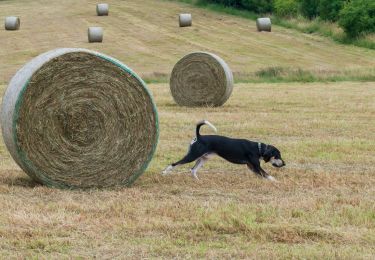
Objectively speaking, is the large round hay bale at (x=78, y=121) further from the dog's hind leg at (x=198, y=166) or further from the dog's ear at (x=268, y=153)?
the dog's ear at (x=268, y=153)

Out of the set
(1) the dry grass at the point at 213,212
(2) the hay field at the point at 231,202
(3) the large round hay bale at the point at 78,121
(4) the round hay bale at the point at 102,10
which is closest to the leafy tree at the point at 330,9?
(4) the round hay bale at the point at 102,10

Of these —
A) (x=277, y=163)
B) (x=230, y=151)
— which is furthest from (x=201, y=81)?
(x=230, y=151)

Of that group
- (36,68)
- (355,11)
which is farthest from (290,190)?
(355,11)

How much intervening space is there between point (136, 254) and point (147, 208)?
5.73 feet

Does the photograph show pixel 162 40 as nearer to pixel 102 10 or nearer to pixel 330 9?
pixel 102 10

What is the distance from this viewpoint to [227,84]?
2247cm

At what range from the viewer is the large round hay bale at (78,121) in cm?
1024

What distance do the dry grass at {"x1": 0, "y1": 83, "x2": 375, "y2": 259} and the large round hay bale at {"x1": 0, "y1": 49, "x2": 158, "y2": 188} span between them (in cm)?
32

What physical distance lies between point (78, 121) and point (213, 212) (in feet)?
8.73

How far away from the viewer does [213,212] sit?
8711mm

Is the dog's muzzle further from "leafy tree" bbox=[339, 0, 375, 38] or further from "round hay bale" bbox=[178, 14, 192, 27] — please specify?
"round hay bale" bbox=[178, 14, 192, 27]

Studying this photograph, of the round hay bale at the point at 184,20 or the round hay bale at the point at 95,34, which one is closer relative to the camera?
the round hay bale at the point at 95,34

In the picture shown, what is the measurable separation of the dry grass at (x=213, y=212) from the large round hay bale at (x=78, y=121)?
316mm

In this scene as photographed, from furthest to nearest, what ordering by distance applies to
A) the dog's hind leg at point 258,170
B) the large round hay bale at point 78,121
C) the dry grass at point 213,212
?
the dog's hind leg at point 258,170
the large round hay bale at point 78,121
the dry grass at point 213,212
